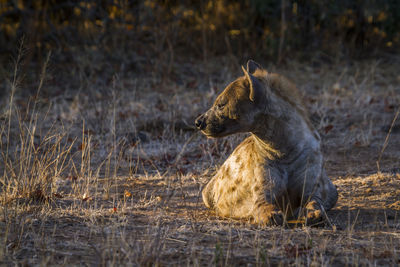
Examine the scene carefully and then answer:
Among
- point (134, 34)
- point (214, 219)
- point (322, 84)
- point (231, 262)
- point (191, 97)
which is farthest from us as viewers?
point (134, 34)

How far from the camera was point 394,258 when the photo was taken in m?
3.48

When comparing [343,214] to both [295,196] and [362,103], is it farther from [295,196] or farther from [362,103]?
[362,103]

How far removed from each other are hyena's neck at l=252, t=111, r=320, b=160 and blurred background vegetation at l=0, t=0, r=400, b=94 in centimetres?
719

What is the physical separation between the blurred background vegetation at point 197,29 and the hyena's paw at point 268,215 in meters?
7.43

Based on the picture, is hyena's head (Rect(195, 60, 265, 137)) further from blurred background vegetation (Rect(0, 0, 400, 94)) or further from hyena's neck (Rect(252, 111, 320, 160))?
blurred background vegetation (Rect(0, 0, 400, 94))

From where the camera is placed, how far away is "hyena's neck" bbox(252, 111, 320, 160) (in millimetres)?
4555

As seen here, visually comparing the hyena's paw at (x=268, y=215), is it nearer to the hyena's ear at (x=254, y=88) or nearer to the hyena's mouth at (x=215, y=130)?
the hyena's mouth at (x=215, y=130)

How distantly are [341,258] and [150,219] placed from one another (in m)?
1.54

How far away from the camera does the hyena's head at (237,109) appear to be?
448 centimetres

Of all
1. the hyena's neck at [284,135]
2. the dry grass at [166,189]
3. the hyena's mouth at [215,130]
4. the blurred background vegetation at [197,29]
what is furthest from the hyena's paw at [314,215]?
the blurred background vegetation at [197,29]

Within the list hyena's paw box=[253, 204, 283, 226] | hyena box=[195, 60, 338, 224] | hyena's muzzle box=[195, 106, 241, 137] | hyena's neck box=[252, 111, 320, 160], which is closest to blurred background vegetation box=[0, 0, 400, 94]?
hyena's muzzle box=[195, 106, 241, 137]

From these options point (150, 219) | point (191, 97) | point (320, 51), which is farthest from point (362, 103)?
point (150, 219)

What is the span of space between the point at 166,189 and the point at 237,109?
5.40 ft

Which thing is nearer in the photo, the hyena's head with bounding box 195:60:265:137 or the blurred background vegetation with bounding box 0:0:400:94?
the hyena's head with bounding box 195:60:265:137
